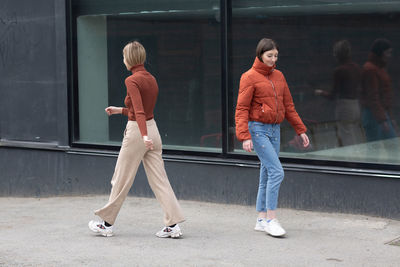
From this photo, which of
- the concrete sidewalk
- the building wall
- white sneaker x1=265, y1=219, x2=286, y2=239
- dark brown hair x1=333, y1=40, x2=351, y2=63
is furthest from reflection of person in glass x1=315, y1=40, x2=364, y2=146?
white sneaker x1=265, y1=219, x2=286, y2=239

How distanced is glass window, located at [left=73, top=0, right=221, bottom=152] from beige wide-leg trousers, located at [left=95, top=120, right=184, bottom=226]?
1947 mm

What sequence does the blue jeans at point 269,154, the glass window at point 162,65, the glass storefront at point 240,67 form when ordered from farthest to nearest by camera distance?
the glass window at point 162,65 < the glass storefront at point 240,67 < the blue jeans at point 269,154

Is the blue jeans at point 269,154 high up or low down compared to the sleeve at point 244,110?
down


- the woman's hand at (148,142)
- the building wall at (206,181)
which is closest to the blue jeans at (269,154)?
the woman's hand at (148,142)

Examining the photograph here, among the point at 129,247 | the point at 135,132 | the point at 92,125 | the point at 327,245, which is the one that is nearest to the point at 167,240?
the point at 129,247

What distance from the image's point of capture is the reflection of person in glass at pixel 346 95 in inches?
296

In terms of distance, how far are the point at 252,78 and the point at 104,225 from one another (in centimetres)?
198

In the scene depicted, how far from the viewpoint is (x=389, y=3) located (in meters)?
7.16

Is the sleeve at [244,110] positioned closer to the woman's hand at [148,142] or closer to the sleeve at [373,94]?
the woman's hand at [148,142]

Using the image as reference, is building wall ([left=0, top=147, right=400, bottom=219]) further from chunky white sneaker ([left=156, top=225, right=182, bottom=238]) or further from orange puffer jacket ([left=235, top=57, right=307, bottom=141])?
chunky white sneaker ([left=156, top=225, right=182, bottom=238])

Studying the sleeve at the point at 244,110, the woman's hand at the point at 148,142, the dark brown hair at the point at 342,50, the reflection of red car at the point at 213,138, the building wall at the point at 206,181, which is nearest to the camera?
the woman's hand at the point at 148,142

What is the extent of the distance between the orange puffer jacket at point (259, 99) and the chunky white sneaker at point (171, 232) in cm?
105

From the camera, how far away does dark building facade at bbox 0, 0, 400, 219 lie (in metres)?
7.40

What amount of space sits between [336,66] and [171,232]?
8.64 feet
